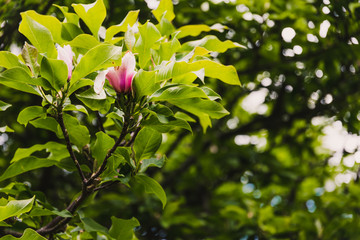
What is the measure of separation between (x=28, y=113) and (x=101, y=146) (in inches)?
7.8

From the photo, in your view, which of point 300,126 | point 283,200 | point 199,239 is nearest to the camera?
point 199,239

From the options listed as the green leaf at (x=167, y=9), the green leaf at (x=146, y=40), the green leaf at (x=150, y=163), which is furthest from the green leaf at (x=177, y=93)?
A: the green leaf at (x=167, y=9)

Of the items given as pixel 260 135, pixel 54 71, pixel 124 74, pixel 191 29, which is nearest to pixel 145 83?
pixel 124 74

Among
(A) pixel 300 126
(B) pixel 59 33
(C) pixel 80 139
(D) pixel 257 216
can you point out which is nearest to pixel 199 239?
(D) pixel 257 216

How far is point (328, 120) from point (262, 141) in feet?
3.10

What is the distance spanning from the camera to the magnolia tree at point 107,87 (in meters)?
0.88

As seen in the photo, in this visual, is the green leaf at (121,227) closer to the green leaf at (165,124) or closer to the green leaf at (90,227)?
the green leaf at (90,227)

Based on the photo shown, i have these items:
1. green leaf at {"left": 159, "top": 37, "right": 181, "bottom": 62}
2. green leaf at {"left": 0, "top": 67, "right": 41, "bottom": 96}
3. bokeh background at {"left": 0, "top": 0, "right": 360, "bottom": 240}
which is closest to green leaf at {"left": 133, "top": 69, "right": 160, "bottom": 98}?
green leaf at {"left": 159, "top": 37, "right": 181, "bottom": 62}

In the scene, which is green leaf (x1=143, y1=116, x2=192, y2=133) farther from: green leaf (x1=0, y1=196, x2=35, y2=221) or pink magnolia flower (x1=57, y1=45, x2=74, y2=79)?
green leaf (x1=0, y1=196, x2=35, y2=221)

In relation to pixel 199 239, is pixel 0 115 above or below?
above

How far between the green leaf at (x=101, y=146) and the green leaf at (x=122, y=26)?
0.83ft

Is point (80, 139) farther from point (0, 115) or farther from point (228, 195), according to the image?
point (228, 195)

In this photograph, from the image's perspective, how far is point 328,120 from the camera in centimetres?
245

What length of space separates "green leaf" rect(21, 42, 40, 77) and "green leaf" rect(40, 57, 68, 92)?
6 centimetres
